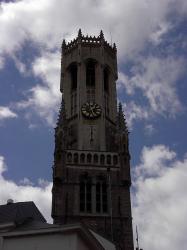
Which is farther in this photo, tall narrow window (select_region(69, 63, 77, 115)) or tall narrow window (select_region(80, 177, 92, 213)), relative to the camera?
tall narrow window (select_region(69, 63, 77, 115))

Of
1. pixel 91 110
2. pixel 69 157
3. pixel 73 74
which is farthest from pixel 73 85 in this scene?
pixel 69 157

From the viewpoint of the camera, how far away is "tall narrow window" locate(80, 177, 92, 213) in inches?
2739

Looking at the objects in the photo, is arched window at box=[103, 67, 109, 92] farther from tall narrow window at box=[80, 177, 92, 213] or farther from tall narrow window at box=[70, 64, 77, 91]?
tall narrow window at box=[80, 177, 92, 213]

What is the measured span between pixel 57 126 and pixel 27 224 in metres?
34.7

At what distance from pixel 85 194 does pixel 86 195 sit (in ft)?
0.66

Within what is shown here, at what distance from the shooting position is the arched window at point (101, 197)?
229 feet

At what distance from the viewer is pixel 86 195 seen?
7094 centimetres

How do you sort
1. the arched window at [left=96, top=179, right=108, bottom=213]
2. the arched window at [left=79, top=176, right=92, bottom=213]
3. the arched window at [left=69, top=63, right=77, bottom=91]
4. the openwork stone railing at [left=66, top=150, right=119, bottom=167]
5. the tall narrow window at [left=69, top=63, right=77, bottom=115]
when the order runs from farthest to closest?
the arched window at [left=69, top=63, right=77, bottom=91] < the tall narrow window at [left=69, top=63, right=77, bottom=115] < the openwork stone railing at [left=66, top=150, right=119, bottom=167] < the arched window at [left=96, top=179, right=108, bottom=213] < the arched window at [left=79, top=176, right=92, bottom=213]

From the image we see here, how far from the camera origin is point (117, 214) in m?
68.8

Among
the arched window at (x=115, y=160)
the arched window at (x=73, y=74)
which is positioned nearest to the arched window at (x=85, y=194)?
the arched window at (x=115, y=160)

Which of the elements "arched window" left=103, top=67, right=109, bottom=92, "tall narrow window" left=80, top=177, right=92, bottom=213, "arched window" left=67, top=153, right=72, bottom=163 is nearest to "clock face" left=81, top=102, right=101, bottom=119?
"arched window" left=103, top=67, right=109, bottom=92

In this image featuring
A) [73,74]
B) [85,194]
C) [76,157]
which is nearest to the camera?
[85,194]

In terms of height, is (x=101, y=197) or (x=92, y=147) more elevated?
(x=92, y=147)

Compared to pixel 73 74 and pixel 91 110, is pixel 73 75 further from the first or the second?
pixel 91 110
